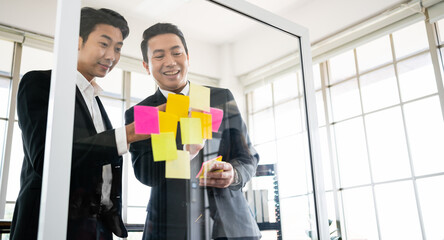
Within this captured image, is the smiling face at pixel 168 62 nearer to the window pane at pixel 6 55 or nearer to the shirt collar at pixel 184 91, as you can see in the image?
the shirt collar at pixel 184 91

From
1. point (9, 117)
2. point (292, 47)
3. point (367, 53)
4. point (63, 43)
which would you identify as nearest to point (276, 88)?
point (292, 47)

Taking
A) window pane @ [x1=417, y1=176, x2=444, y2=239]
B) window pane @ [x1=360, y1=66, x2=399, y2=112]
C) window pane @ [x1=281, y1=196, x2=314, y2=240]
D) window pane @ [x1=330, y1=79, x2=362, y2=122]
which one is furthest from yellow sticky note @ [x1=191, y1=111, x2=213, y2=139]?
window pane @ [x1=330, y1=79, x2=362, y2=122]

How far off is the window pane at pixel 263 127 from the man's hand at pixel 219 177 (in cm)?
17

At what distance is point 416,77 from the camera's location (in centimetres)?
317

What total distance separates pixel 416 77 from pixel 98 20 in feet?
9.40

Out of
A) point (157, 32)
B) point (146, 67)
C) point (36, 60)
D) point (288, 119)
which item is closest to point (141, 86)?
point (146, 67)

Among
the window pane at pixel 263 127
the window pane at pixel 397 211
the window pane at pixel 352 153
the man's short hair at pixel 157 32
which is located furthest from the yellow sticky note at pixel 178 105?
the window pane at pixel 352 153

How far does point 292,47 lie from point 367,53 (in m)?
2.30

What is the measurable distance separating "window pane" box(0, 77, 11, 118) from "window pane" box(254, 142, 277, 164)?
267cm

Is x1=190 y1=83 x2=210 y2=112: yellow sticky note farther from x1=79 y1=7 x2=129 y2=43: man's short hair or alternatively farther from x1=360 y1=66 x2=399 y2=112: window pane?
x1=360 y1=66 x2=399 y2=112: window pane

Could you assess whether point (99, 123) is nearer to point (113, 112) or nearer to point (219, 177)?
point (113, 112)

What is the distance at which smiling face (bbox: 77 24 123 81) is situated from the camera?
0.94m

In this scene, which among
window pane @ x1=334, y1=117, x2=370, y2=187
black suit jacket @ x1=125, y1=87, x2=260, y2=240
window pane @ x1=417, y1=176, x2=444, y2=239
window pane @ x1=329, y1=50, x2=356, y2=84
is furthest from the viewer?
window pane @ x1=329, y1=50, x2=356, y2=84

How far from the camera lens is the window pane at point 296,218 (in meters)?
1.32
